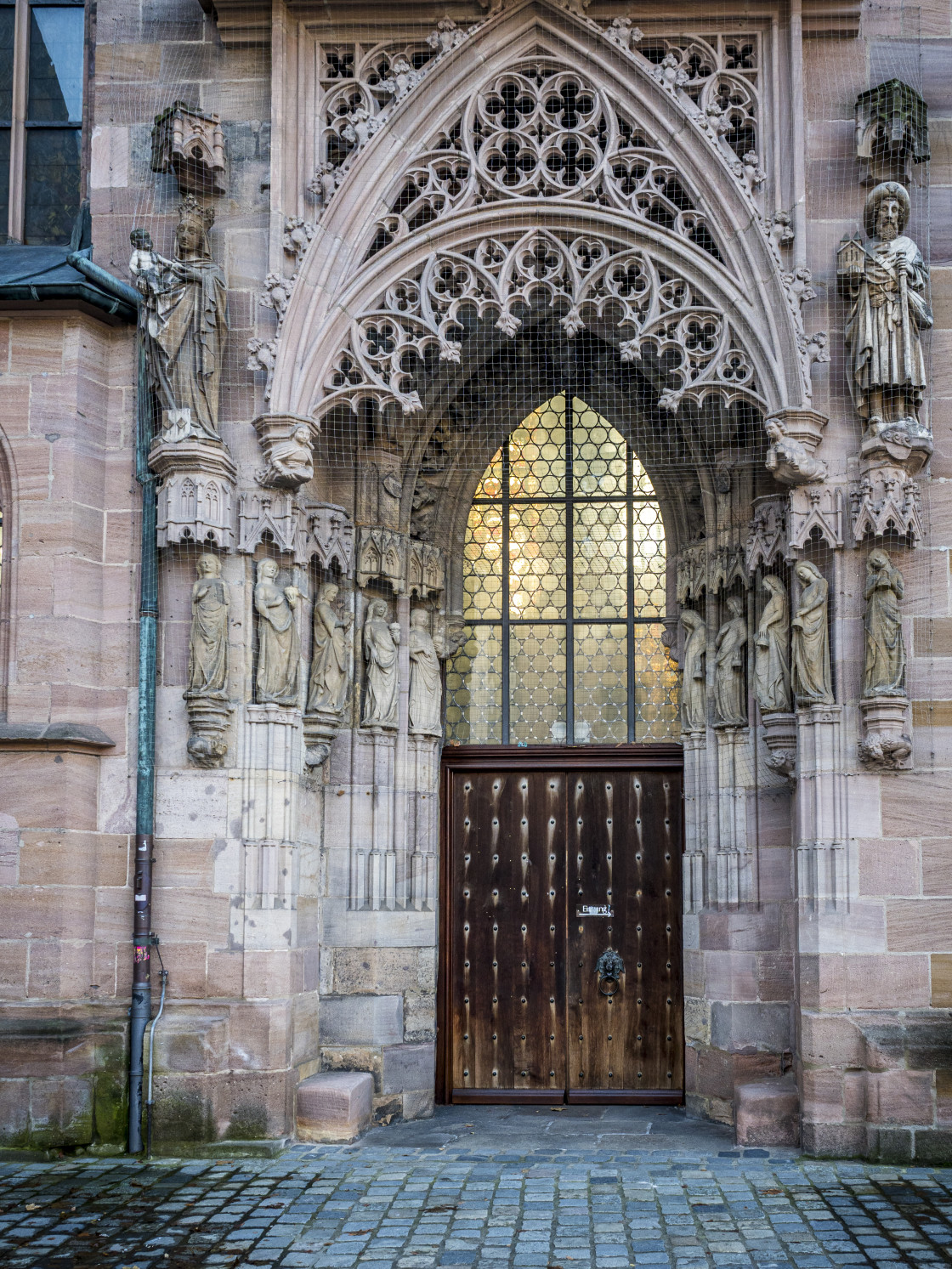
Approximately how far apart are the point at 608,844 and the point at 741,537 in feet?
8.21

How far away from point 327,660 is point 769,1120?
4.12 metres

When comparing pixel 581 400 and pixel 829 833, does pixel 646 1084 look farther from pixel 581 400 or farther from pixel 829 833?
pixel 581 400

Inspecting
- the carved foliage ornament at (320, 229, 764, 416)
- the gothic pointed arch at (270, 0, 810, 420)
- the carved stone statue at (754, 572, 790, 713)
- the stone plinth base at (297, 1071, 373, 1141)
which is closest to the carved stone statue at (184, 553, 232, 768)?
the gothic pointed arch at (270, 0, 810, 420)

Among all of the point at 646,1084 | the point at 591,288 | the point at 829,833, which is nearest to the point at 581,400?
the point at 591,288

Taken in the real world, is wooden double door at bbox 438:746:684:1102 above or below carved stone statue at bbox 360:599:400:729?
below

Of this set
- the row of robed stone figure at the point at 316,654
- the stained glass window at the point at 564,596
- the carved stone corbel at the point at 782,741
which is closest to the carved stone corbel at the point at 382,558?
the row of robed stone figure at the point at 316,654

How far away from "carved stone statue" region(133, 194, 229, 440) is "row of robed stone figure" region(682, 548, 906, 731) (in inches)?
148

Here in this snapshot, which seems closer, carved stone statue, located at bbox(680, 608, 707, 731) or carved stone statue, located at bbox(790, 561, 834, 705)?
carved stone statue, located at bbox(790, 561, 834, 705)

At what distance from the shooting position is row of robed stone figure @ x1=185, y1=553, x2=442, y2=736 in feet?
31.2

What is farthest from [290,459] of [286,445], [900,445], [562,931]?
[562,931]

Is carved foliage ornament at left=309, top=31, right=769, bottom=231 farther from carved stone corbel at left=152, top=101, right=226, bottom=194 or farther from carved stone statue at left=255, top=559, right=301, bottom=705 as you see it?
carved stone statue at left=255, top=559, right=301, bottom=705

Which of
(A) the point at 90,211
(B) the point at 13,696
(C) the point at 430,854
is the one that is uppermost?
(A) the point at 90,211

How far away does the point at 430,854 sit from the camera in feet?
35.9

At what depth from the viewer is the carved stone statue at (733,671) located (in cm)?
1043
